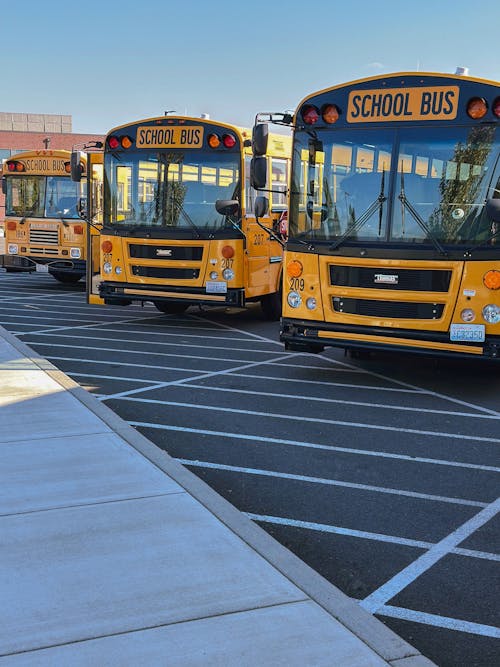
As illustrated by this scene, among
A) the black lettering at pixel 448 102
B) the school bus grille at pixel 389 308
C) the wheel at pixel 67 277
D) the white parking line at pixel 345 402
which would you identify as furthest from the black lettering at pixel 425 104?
the wheel at pixel 67 277

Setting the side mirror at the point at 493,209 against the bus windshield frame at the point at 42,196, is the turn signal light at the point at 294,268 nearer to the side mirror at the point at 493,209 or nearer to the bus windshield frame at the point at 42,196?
the side mirror at the point at 493,209

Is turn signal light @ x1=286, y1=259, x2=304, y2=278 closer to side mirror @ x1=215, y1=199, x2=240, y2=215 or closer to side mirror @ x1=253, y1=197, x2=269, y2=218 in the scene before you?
side mirror @ x1=253, y1=197, x2=269, y2=218

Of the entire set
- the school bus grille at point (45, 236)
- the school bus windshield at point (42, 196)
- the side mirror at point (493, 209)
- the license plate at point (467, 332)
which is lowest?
the license plate at point (467, 332)

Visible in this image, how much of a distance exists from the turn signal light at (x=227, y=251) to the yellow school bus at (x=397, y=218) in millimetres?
3189

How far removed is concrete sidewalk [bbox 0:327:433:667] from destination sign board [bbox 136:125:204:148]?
8.06 meters

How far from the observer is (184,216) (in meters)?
13.2

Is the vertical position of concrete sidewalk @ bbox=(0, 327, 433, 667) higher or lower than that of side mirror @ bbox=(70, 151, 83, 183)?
lower

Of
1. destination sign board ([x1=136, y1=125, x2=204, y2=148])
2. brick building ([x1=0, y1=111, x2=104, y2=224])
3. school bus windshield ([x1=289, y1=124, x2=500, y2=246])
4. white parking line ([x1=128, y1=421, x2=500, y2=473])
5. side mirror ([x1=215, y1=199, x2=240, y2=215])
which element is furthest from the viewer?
brick building ([x1=0, y1=111, x2=104, y2=224])

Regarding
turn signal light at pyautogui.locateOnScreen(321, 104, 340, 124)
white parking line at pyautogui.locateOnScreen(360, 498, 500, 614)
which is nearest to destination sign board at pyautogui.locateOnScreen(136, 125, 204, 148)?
turn signal light at pyautogui.locateOnScreen(321, 104, 340, 124)

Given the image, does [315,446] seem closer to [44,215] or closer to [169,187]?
A: [169,187]

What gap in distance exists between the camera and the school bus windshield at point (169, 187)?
13086 mm

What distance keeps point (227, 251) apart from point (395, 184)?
14.2 feet

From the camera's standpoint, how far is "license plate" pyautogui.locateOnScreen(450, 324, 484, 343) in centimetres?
844

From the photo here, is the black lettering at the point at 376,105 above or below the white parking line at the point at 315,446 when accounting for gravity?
above
